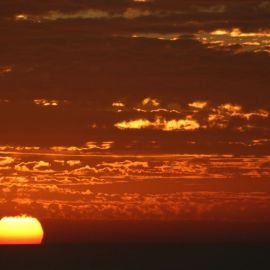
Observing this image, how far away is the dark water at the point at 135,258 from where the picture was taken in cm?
6975

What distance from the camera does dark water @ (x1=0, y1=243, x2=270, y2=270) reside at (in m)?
69.8

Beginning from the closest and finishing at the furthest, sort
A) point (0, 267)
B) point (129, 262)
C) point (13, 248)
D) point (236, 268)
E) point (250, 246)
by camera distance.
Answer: point (0, 267)
point (236, 268)
point (129, 262)
point (13, 248)
point (250, 246)

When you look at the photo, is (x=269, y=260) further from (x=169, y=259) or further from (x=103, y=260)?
(x=103, y=260)

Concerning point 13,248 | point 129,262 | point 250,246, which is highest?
point 250,246

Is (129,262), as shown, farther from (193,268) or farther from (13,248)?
(13,248)

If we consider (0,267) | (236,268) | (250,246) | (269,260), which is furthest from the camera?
(250,246)

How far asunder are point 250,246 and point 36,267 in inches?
1754

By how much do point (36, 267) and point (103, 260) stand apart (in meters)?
12.9

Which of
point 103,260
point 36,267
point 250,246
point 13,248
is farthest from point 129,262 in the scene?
point 250,246

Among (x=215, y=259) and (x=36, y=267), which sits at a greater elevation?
(x=215, y=259)

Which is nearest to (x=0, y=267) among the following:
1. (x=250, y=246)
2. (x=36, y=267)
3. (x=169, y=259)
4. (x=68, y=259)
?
(x=36, y=267)

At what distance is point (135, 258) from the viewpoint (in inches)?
3167

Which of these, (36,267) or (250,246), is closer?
(36,267)

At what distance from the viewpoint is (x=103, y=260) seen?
78.4 meters
